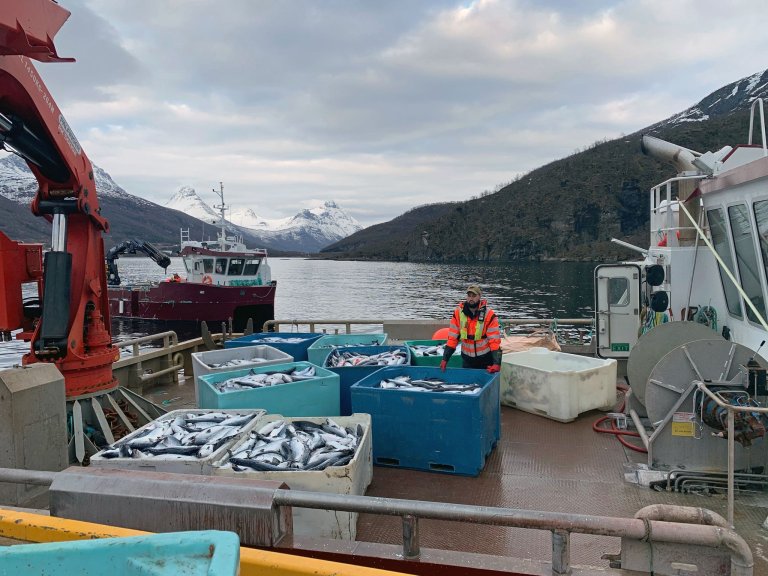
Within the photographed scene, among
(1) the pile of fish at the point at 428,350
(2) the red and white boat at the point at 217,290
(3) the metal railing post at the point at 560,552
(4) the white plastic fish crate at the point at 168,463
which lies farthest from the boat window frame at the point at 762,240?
(2) the red and white boat at the point at 217,290

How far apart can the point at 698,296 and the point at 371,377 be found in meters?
4.58

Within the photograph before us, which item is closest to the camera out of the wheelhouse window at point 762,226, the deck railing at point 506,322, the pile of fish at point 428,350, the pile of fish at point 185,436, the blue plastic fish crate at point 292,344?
the pile of fish at point 185,436

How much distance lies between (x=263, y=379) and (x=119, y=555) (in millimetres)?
4087

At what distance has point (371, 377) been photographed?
598 centimetres

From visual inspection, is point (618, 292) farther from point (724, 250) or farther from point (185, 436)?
point (185, 436)

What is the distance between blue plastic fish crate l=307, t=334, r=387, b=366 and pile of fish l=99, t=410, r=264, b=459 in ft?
8.59

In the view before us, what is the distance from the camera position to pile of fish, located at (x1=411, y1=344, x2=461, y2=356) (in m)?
7.41

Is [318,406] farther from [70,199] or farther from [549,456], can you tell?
[70,199]

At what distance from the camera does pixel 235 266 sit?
31.5 meters

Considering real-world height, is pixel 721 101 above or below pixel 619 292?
above

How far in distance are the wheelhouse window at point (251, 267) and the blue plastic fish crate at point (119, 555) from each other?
30.5 metres

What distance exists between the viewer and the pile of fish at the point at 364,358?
6902 mm

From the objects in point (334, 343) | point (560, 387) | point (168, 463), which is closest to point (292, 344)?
point (334, 343)

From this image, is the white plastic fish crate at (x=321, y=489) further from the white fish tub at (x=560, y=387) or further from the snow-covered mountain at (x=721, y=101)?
the snow-covered mountain at (x=721, y=101)
